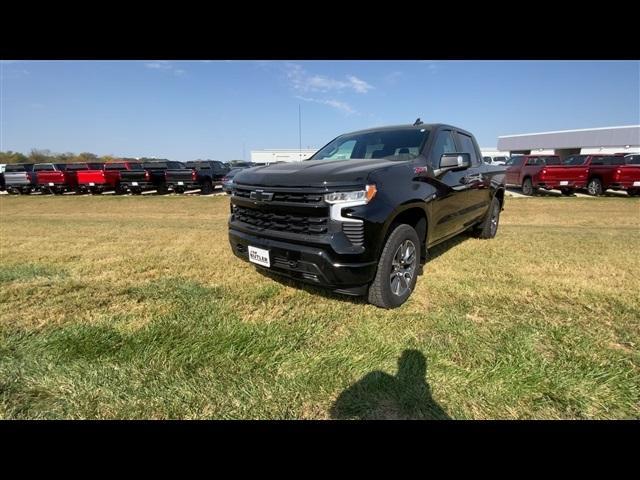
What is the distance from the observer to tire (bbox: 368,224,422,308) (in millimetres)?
3037

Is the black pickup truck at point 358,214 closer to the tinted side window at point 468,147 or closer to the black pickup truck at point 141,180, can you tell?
the tinted side window at point 468,147

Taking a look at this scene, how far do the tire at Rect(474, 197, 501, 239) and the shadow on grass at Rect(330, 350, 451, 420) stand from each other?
4.28 metres

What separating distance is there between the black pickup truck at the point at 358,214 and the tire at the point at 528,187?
39.7ft

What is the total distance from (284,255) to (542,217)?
340 inches


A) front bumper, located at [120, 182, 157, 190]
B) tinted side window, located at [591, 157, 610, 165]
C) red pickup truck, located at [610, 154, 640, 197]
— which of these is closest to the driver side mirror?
red pickup truck, located at [610, 154, 640, 197]

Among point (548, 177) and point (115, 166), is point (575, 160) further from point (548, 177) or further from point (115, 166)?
point (115, 166)

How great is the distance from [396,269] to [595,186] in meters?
14.3

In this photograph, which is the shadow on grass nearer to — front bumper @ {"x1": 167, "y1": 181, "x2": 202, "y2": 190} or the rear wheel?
the rear wheel

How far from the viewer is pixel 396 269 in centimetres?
325

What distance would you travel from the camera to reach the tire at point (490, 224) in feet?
19.4

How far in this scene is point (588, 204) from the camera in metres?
11.1

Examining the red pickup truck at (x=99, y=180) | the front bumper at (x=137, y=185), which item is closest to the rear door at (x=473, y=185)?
the front bumper at (x=137, y=185)

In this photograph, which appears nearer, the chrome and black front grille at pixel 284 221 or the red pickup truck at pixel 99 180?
the chrome and black front grille at pixel 284 221
